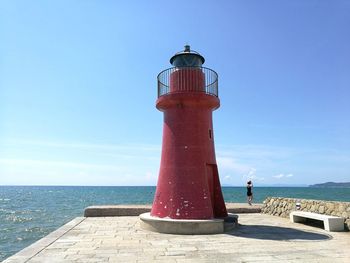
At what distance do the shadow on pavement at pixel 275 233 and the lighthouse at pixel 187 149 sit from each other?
81 centimetres

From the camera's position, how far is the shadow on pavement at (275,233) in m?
9.42

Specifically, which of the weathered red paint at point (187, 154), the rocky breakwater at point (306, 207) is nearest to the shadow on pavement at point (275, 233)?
the weathered red paint at point (187, 154)

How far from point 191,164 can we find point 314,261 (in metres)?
4.93

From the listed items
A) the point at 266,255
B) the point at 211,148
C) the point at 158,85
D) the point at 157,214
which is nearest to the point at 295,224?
the point at 211,148

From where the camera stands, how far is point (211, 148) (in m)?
11.9

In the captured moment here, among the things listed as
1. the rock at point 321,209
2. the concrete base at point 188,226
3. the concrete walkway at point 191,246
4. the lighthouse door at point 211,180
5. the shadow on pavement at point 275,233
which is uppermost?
the lighthouse door at point 211,180

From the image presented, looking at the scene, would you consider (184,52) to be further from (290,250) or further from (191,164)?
(290,250)

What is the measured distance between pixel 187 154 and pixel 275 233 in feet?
10.9

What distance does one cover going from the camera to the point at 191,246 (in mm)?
8359

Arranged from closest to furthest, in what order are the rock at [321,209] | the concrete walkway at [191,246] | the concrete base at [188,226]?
the concrete walkway at [191,246] < the concrete base at [188,226] < the rock at [321,209]

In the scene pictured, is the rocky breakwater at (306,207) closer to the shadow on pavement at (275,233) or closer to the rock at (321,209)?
the rock at (321,209)

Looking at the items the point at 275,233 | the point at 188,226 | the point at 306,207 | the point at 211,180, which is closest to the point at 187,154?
the point at 211,180

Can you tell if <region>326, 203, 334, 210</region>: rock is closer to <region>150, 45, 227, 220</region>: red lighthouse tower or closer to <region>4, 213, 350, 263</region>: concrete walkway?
<region>4, 213, 350, 263</region>: concrete walkway

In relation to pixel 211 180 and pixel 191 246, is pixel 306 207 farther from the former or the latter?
pixel 191 246
